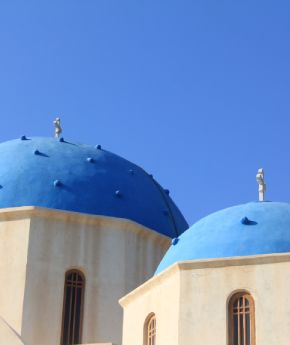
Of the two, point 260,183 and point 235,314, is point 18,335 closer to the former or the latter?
point 235,314

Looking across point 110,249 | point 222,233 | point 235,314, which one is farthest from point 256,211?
point 110,249

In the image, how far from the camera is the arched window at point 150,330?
18.7m

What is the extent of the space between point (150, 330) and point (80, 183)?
552 centimetres

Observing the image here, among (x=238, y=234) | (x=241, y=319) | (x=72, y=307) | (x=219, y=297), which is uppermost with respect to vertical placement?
(x=238, y=234)

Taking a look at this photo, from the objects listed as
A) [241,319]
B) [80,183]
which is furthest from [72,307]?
[241,319]

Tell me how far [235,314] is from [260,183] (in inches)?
175

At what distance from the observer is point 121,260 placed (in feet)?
73.2

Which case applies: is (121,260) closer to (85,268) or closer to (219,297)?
(85,268)

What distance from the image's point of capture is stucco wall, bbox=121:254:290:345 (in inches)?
670

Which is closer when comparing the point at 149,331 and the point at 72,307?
the point at 149,331

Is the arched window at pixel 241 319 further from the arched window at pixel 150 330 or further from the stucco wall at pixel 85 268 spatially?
the stucco wall at pixel 85 268

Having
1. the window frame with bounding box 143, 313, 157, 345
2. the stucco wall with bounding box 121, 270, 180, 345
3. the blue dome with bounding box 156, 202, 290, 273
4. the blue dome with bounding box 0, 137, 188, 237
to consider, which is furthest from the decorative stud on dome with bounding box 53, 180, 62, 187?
the window frame with bounding box 143, 313, 157, 345

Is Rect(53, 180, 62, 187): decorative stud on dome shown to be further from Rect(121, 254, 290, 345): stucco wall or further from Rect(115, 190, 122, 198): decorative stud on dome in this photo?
Rect(121, 254, 290, 345): stucco wall

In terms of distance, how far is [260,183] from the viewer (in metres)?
20.8
